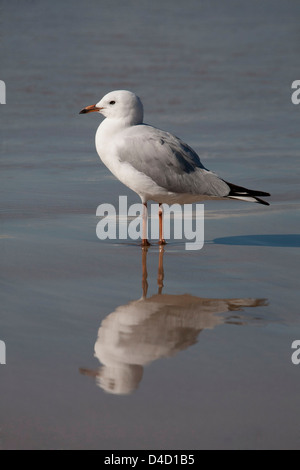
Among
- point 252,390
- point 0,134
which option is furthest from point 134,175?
point 0,134

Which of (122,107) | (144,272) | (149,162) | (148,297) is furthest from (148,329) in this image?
(122,107)

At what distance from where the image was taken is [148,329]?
4176 mm

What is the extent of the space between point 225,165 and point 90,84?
583 cm

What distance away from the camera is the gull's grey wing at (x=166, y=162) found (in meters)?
6.07

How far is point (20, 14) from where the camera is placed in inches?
867

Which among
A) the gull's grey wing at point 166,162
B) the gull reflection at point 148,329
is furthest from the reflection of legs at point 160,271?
the gull's grey wing at point 166,162

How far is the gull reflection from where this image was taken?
3.61m

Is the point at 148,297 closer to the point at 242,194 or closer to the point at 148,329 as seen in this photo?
the point at 148,329

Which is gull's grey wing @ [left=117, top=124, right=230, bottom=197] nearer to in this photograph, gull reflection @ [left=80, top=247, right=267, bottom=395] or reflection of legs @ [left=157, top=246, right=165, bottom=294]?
reflection of legs @ [left=157, top=246, right=165, bottom=294]

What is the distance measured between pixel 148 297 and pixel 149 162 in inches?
60.8

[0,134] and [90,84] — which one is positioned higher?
[90,84]

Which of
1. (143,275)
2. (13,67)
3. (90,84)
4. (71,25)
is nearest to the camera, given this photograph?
(143,275)
